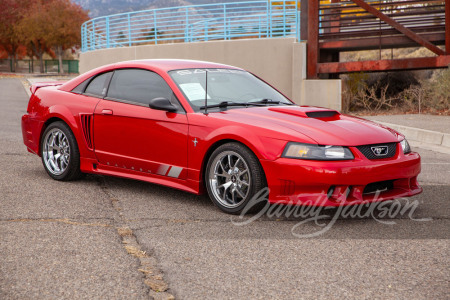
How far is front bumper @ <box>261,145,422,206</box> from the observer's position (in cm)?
507

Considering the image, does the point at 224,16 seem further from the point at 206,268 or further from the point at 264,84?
the point at 206,268

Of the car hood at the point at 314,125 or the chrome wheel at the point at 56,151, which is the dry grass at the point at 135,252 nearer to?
the car hood at the point at 314,125

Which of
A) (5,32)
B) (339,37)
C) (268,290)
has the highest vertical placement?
(5,32)

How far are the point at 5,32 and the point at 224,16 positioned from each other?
62.7 m

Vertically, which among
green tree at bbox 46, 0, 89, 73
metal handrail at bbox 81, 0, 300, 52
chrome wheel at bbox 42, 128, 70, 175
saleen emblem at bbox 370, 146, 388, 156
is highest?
green tree at bbox 46, 0, 89, 73

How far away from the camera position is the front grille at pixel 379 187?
17.3 feet

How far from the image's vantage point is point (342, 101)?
17359mm

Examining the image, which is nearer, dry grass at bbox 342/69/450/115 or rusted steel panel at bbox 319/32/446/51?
dry grass at bbox 342/69/450/115

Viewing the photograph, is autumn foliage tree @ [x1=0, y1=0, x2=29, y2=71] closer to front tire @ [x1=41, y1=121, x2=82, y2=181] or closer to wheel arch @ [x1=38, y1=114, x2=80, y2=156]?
wheel arch @ [x1=38, y1=114, x2=80, y2=156]

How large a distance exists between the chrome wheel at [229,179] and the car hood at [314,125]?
1.17 feet

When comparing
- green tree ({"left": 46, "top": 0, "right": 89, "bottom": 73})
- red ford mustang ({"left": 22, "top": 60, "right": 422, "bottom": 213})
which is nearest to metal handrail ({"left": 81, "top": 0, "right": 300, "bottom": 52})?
red ford mustang ({"left": 22, "top": 60, "right": 422, "bottom": 213})

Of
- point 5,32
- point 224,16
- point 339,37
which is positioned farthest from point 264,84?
point 5,32

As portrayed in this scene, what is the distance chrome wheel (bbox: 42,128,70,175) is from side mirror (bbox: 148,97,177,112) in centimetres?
155

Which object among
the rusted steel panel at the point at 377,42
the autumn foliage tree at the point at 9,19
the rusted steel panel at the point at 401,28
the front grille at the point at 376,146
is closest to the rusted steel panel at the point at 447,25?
the rusted steel panel at the point at 401,28
